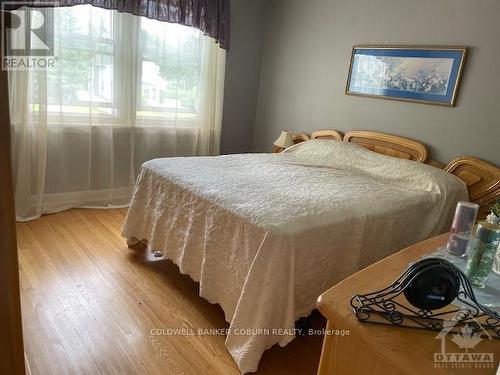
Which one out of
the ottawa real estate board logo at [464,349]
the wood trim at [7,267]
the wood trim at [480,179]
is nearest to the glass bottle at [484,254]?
the ottawa real estate board logo at [464,349]

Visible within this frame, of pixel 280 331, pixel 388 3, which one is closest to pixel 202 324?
pixel 280 331

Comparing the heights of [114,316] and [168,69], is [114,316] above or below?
below

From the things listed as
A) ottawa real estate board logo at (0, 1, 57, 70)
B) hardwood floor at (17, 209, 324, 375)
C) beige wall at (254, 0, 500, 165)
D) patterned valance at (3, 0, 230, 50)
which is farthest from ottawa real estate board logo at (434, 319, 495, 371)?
patterned valance at (3, 0, 230, 50)

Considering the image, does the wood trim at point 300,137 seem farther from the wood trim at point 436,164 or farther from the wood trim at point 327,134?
the wood trim at point 436,164

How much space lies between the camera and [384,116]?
3152mm

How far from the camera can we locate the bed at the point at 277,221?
1.63 meters

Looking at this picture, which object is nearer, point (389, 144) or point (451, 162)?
point (451, 162)

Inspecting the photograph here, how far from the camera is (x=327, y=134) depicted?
3564 mm

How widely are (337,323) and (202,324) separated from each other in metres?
1.32

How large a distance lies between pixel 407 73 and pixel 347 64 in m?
0.63

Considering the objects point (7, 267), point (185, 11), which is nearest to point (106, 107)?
point (185, 11)

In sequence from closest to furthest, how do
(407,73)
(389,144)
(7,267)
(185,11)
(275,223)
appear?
1. (7,267)
2. (275,223)
3. (407,73)
4. (389,144)
5. (185,11)

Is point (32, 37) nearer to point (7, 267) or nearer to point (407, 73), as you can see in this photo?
point (7, 267)

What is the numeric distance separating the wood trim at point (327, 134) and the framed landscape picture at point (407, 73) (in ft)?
1.30
